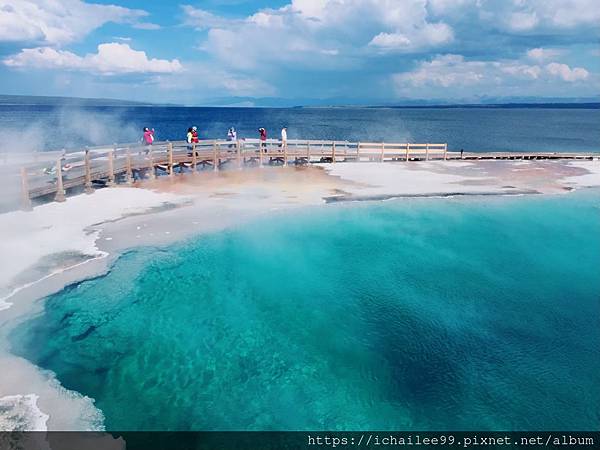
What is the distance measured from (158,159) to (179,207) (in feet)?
27.0

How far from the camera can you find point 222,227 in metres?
18.0

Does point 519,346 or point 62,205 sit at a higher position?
point 62,205

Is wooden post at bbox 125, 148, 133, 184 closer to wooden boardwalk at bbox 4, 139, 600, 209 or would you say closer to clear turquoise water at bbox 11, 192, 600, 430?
wooden boardwalk at bbox 4, 139, 600, 209

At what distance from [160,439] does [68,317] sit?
519cm

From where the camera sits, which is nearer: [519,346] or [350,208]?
[519,346]

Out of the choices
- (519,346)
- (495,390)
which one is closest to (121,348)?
(495,390)

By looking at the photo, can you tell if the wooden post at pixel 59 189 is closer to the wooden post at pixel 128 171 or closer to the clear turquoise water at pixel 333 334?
the wooden post at pixel 128 171

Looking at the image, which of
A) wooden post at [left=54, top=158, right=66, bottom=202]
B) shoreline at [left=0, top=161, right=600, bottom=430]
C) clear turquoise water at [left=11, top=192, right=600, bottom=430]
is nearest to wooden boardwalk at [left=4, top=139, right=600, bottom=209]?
wooden post at [left=54, top=158, right=66, bottom=202]

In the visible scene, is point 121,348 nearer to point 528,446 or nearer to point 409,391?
point 409,391

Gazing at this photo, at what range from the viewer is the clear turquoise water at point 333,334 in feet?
27.4

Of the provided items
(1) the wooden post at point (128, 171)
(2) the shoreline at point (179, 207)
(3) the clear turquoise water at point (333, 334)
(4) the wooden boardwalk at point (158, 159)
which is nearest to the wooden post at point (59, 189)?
(4) the wooden boardwalk at point (158, 159)

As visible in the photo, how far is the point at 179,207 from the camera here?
20594mm

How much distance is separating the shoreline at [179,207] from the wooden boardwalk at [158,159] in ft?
3.57

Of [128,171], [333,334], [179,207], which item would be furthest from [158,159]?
[333,334]
